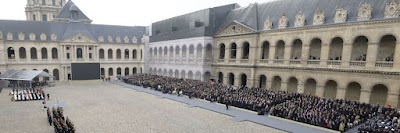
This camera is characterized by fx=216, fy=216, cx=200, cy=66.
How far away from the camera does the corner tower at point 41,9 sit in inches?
2494

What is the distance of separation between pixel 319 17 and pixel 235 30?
1290 cm

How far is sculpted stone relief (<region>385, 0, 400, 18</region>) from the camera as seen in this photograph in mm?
21203

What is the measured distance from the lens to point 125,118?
2031 cm

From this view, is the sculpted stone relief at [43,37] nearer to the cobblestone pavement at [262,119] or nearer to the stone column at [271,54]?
the cobblestone pavement at [262,119]

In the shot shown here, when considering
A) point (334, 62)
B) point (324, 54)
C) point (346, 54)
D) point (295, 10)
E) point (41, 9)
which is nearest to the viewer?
point (346, 54)

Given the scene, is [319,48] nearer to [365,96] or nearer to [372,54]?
[372,54]

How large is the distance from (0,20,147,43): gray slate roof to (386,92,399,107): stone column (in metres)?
55.9

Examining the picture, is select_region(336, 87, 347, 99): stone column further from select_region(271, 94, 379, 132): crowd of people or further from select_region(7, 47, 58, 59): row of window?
select_region(7, 47, 58, 59): row of window

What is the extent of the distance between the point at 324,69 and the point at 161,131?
70.3 feet

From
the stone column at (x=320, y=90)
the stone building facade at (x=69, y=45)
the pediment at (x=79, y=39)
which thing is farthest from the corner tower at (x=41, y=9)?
the stone column at (x=320, y=90)

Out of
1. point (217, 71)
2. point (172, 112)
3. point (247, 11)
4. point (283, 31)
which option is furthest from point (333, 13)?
point (172, 112)

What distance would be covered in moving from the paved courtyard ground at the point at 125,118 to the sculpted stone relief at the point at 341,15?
54.6 feet

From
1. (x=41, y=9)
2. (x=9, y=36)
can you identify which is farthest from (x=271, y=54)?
(x=41, y=9)

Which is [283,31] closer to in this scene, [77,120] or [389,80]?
[389,80]
